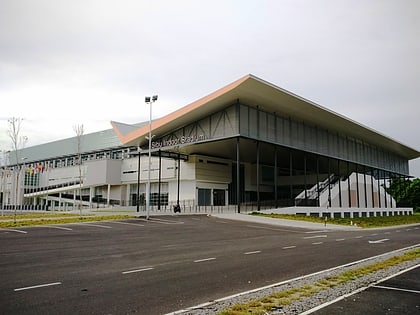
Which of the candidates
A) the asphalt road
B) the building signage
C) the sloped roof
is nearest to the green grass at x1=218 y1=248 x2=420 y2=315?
the asphalt road

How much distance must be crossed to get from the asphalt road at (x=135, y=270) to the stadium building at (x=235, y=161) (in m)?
15.9

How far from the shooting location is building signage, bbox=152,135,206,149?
40053 mm

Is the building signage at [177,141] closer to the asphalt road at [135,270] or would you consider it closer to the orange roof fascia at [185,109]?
the orange roof fascia at [185,109]

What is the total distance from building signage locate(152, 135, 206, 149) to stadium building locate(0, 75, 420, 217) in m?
0.15

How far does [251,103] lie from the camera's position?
3862cm

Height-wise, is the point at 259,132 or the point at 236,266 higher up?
the point at 259,132

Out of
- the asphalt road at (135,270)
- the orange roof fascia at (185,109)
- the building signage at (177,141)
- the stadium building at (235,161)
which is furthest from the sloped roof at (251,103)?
the asphalt road at (135,270)

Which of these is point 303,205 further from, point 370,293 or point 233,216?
point 370,293

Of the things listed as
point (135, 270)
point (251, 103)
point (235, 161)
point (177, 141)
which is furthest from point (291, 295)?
point (235, 161)

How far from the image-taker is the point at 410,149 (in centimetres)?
7362

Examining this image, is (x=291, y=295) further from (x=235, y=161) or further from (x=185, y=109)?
(x=235, y=161)

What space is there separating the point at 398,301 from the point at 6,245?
1313 cm

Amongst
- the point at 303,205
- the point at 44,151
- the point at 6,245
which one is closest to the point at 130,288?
the point at 6,245

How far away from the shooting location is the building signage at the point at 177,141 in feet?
131
